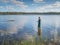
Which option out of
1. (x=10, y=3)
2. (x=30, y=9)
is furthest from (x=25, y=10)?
(x=10, y=3)

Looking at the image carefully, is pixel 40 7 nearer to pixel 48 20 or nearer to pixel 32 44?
pixel 48 20

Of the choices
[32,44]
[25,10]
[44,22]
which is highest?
[25,10]

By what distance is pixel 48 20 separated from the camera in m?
1.06

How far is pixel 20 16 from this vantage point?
1.07 meters

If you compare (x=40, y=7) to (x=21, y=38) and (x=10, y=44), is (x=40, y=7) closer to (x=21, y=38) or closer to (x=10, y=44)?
(x=21, y=38)

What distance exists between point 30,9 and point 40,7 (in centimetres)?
10

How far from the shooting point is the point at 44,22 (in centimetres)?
106

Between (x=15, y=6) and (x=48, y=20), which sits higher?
(x=15, y=6)

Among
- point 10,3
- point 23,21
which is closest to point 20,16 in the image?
point 23,21

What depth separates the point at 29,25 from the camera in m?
1.05

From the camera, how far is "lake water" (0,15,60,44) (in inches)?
41.3

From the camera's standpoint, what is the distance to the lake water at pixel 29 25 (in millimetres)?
1048

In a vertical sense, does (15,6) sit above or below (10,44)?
above

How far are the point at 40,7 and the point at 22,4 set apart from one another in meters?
0.18
